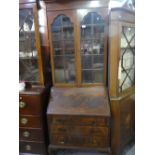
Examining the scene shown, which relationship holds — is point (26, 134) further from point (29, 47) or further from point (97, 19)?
point (97, 19)

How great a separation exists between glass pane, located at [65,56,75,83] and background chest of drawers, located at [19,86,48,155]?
0.98 ft

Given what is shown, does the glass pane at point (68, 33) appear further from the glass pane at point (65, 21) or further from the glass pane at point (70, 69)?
the glass pane at point (70, 69)

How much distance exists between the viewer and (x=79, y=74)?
181 centimetres

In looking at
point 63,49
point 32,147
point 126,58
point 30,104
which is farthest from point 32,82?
point 126,58

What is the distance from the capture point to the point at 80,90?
5.95 ft

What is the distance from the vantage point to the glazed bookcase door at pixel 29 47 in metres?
1.70

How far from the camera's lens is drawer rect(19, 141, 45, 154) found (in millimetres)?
1844

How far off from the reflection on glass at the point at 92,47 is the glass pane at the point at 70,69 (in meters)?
0.11

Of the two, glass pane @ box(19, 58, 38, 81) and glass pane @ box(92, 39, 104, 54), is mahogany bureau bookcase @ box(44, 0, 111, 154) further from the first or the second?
glass pane @ box(19, 58, 38, 81)

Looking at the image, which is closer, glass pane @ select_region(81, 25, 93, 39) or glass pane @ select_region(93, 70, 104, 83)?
glass pane @ select_region(81, 25, 93, 39)

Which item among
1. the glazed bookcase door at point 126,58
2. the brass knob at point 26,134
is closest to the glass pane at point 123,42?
the glazed bookcase door at point 126,58

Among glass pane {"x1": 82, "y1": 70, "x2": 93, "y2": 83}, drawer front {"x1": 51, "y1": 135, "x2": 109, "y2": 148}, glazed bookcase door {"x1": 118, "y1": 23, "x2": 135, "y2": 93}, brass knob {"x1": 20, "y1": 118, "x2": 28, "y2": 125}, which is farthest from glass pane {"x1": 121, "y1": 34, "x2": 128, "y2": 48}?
brass knob {"x1": 20, "y1": 118, "x2": 28, "y2": 125}
